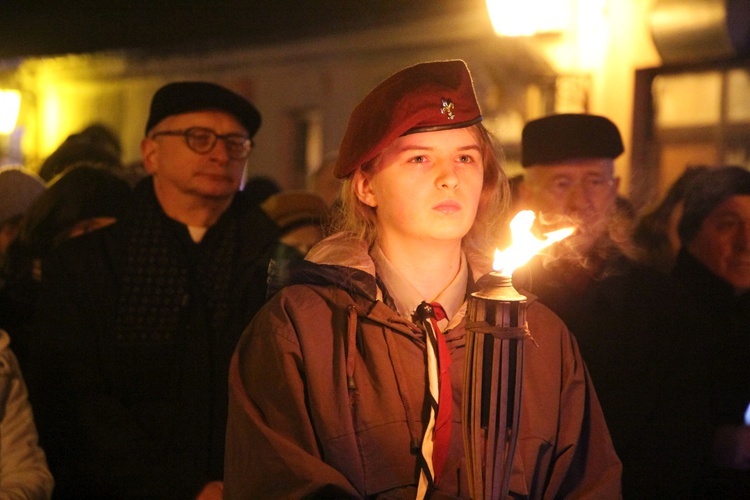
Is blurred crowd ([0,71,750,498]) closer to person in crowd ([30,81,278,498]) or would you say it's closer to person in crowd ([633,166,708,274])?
person in crowd ([30,81,278,498])

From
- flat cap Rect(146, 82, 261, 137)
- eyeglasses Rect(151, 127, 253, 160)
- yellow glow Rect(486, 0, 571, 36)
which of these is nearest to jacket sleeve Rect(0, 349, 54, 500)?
eyeglasses Rect(151, 127, 253, 160)

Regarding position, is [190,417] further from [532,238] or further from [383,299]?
→ [532,238]

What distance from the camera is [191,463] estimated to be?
385 centimetres

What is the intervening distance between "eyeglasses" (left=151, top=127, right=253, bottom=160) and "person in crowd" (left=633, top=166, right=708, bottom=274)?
7.08ft

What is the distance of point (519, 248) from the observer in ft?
7.47

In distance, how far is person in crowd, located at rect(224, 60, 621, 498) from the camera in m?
2.58

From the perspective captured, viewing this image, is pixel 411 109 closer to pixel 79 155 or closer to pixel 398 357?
pixel 398 357

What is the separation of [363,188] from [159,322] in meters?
1.51

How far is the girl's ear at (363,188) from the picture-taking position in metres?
2.98

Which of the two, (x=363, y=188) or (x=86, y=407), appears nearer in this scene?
(x=363, y=188)

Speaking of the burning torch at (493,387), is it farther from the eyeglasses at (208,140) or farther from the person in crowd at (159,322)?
the eyeglasses at (208,140)

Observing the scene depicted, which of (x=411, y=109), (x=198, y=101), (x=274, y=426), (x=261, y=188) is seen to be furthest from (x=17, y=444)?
(x=261, y=188)

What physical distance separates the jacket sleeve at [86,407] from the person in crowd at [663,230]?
2734 millimetres

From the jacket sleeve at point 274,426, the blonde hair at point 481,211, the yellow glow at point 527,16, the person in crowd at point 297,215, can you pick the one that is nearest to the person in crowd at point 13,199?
the person in crowd at point 297,215
